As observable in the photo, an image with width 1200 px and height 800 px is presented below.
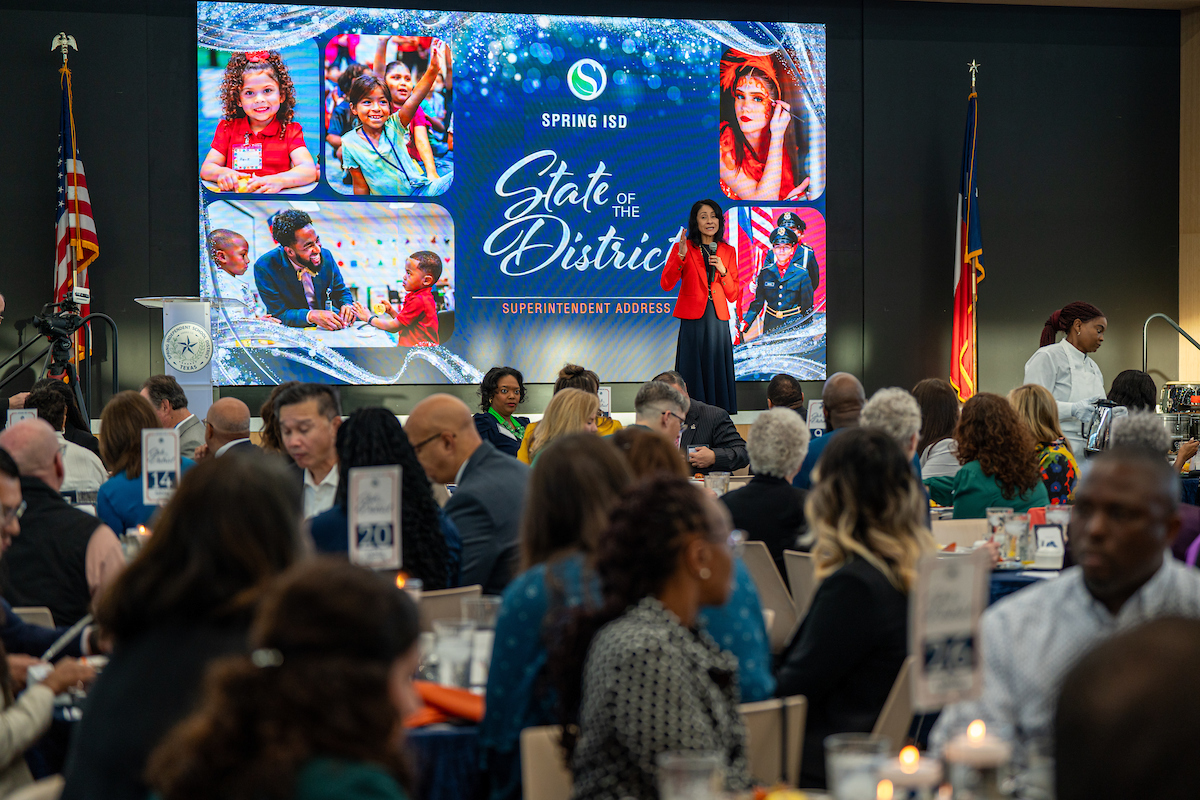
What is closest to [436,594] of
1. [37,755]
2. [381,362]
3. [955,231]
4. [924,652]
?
[37,755]

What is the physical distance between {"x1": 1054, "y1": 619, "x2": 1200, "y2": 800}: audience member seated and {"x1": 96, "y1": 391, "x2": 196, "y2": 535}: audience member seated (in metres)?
3.91

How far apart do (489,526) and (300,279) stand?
20.9 ft

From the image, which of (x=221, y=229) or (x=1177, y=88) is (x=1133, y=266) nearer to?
(x=1177, y=88)

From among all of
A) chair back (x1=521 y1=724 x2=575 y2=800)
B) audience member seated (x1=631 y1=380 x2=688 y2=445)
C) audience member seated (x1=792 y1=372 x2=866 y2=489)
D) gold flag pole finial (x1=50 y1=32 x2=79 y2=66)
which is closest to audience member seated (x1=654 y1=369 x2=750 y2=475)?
audience member seated (x1=631 y1=380 x2=688 y2=445)

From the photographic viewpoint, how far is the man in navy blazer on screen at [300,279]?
9578mm

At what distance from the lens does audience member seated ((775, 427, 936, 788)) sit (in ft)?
8.18

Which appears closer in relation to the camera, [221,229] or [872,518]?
[872,518]

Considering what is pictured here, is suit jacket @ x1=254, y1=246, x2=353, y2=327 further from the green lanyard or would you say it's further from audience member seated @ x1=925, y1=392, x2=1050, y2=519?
audience member seated @ x1=925, y1=392, x2=1050, y2=519

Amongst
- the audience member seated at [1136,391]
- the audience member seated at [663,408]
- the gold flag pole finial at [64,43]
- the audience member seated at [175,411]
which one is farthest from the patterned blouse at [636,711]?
the gold flag pole finial at [64,43]

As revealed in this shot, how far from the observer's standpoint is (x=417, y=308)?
9.89m

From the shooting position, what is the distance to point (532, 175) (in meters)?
10.2

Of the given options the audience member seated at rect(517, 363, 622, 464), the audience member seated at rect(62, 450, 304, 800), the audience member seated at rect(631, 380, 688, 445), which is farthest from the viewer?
the audience member seated at rect(517, 363, 622, 464)

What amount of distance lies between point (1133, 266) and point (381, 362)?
7671 millimetres

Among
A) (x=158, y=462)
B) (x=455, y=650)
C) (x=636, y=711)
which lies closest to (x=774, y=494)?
(x=455, y=650)
